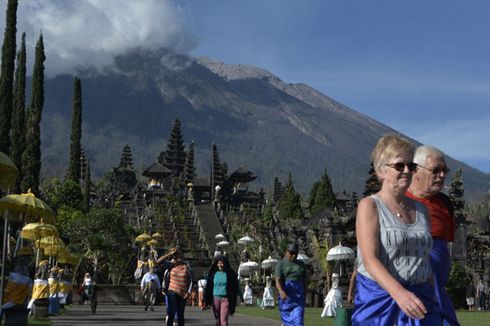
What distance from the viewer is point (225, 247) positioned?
45875mm

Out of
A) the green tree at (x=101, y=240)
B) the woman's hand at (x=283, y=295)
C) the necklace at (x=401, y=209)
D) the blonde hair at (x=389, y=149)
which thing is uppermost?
the green tree at (x=101, y=240)

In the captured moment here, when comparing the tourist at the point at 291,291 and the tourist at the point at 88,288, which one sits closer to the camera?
the tourist at the point at 291,291

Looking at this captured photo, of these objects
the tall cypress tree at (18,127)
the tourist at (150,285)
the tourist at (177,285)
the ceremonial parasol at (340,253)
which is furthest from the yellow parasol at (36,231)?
the tall cypress tree at (18,127)

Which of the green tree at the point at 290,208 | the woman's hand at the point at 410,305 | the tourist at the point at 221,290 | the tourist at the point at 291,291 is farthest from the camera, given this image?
the green tree at the point at 290,208

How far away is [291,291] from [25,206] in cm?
727

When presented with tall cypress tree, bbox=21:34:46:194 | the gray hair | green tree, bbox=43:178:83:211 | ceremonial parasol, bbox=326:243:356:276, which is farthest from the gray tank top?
green tree, bbox=43:178:83:211

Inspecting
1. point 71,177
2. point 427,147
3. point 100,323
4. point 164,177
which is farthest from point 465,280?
point 164,177

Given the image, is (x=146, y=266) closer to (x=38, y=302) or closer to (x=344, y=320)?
(x=38, y=302)

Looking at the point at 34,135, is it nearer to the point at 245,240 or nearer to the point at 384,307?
the point at 245,240

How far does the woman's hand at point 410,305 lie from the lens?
425 cm

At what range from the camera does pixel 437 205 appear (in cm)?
547

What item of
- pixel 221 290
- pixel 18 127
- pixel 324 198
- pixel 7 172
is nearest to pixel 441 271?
pixel 221 290

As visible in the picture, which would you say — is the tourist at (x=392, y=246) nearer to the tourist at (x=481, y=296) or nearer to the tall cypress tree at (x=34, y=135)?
the tourist at (x=481, y=296)

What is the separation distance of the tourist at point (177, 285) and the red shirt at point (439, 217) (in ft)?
23.7
